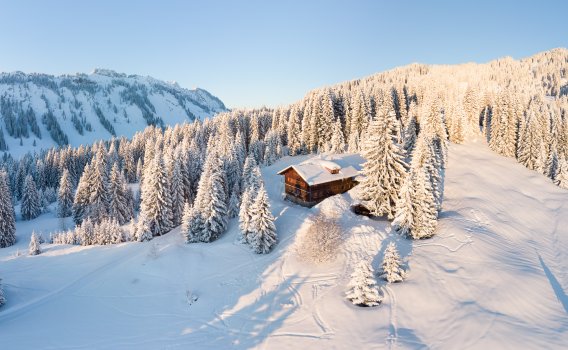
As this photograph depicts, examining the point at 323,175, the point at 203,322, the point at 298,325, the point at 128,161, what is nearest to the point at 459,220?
the point at 323,175

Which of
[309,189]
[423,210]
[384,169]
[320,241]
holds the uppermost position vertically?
[384,169]

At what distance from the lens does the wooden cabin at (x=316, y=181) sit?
48.1 meters

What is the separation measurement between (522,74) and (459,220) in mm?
187338

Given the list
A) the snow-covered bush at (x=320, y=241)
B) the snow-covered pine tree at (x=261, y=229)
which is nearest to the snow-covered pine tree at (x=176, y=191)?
the snow-covered pine tree at (x=261, y=229)

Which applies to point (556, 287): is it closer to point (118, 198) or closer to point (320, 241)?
point (320, 241)

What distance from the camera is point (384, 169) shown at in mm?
39969

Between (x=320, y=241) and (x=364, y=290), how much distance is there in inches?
451

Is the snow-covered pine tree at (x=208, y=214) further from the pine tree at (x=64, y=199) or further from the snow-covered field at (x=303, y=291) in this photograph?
the pine tree at (x=64, y=199)

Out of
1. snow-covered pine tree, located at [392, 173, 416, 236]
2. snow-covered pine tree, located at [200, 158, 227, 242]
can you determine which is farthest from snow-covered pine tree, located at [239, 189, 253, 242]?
snow-covered pine tree, located at [392, 173, 416, 236]

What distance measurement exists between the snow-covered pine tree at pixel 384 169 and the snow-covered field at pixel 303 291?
9.62 ft

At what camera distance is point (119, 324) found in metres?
24.5

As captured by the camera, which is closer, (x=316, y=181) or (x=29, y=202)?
(x=316, y=181)

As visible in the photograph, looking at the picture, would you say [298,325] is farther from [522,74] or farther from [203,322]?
[522,74]

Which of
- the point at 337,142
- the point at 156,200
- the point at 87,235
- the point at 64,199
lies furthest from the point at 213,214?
the point at 64,199
